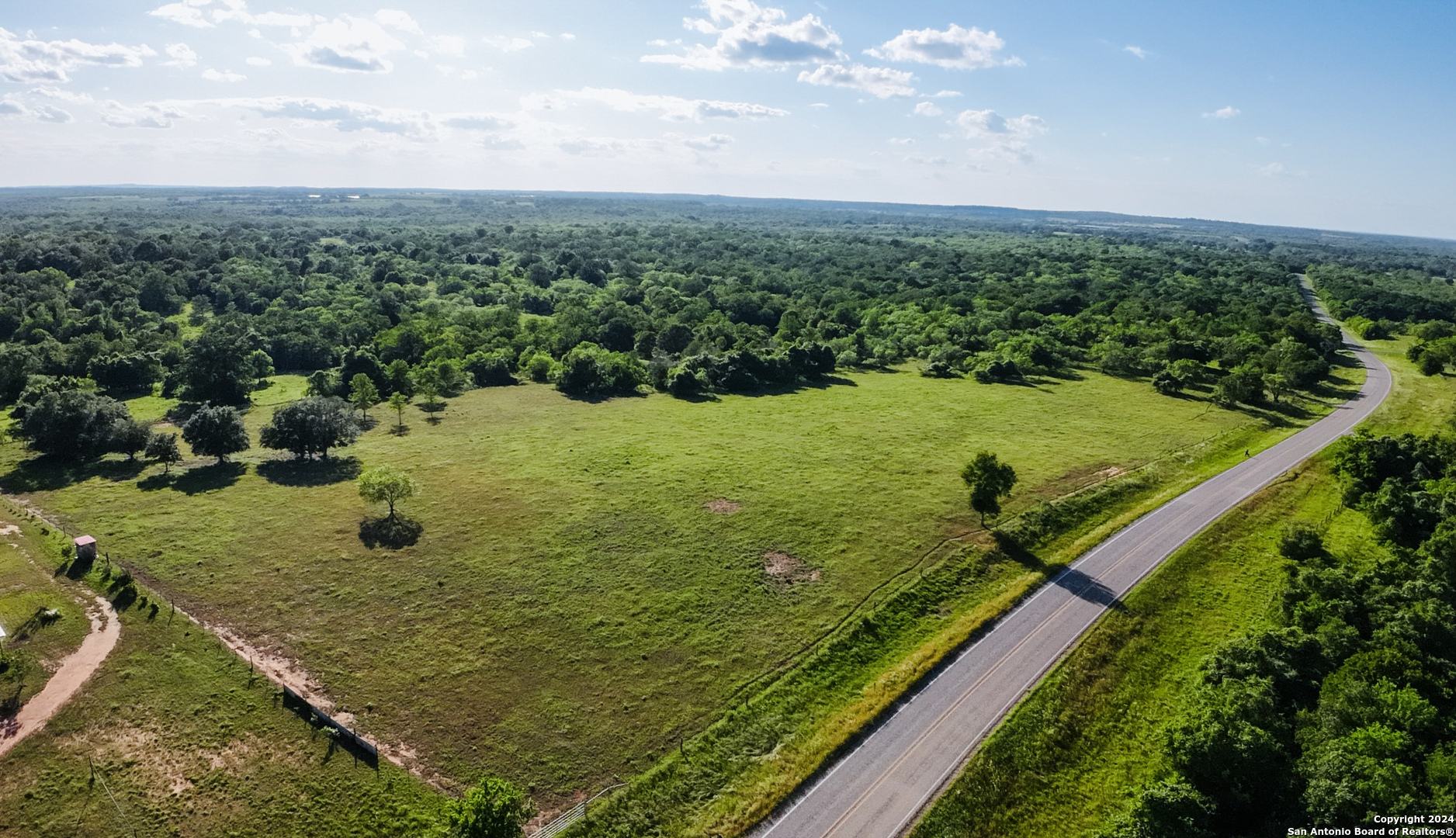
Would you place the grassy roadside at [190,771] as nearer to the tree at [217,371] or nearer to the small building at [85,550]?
the small building at [85,550]

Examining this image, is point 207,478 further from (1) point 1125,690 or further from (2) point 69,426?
(1) point 1125,690

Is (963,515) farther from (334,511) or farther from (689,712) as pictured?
(334,511)

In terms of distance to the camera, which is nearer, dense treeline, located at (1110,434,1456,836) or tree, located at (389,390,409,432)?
dense treeline, located at (1110,434,1456,836)

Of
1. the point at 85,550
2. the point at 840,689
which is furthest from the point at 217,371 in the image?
the point at 840,689

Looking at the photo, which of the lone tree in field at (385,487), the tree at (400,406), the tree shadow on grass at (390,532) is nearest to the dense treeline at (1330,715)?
the tree shadow on grass at (390,532)

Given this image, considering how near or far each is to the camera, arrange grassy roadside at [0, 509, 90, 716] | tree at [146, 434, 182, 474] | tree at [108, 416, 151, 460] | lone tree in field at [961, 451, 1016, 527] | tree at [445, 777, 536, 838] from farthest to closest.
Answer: tree at [108, 416, 151, 460] → tree at [146, 434, 182, 474] → lone tree in field at [961, 451, 1016, 527] → grassy roadside at [0, 509, 90, 716] → tree at [445, 777, 536, 838]

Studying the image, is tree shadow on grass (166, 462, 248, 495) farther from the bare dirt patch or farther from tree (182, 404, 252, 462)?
the bare dirt patch

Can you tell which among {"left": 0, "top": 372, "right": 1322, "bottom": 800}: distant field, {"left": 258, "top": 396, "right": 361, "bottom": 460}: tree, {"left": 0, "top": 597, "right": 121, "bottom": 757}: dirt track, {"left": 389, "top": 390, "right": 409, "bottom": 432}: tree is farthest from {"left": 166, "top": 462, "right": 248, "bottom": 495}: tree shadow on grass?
{"left": 0, "top": 597, "right": 121, "bottom": 757}: dirt track
